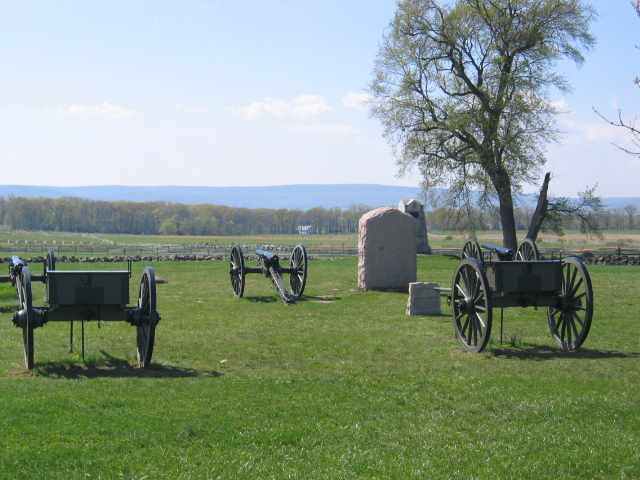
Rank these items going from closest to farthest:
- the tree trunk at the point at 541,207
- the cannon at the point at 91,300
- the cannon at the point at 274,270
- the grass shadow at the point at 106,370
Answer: the grass shadow at the point at 106,370 < the cannon at the point at 91,300 < the cannon at the point at 274,270 < the tree trunk at the point at 541,207

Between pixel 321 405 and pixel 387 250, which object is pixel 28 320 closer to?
pixel 321 405

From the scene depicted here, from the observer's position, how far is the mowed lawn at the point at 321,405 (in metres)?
5.59

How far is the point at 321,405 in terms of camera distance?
292 inches

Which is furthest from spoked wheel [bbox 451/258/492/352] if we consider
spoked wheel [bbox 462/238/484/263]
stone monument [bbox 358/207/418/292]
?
stone monument [bbox 358/207/418/292]

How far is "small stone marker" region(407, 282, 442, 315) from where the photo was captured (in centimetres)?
1573

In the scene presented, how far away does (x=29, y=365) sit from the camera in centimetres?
925

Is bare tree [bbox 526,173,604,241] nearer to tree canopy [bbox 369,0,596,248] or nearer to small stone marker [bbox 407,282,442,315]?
tree canopy [bbox 369,0,596,248]

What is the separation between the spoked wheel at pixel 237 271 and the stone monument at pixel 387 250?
11.5 ft

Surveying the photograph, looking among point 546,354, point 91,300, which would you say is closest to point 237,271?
point 91,300

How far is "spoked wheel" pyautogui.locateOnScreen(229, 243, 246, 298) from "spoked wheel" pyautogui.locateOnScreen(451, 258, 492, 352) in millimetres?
9236

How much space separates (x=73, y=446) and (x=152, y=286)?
11.7 ft

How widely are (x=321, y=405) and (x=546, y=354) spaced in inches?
177

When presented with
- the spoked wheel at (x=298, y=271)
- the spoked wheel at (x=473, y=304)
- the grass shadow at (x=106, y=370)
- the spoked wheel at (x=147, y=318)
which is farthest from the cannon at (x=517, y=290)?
the spoked wheel at (x=298, y=271)

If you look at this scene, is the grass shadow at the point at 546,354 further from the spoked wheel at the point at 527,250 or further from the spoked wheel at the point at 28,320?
the spoked wheel at the point at 28,320
